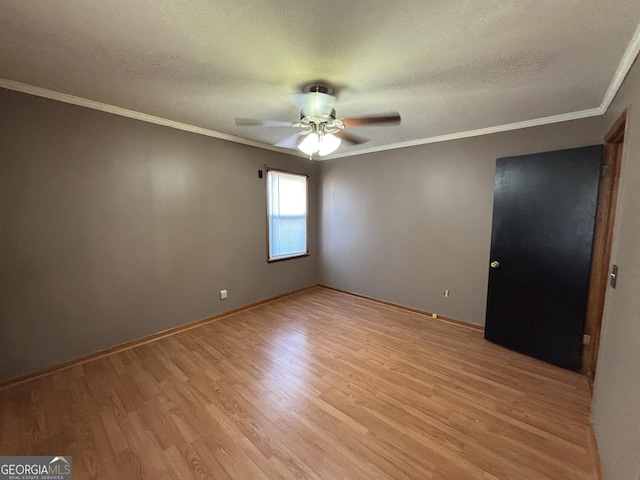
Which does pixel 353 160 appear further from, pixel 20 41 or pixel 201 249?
pixel 20 41

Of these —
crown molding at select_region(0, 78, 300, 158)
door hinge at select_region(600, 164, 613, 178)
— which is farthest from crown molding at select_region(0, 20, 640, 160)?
door hinge at select_region(600, 164, 613, 178)

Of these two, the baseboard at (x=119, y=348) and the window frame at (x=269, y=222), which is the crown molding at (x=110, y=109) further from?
the baseboard at (x=119, y=348)

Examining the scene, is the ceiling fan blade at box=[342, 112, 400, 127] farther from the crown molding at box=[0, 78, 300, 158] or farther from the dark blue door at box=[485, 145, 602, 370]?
the crown molding at box=[0, 78, 300, 158]

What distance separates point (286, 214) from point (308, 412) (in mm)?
2879

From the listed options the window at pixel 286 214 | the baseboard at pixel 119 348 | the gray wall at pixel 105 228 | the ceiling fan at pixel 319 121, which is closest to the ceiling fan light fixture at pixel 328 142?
the ceiling fan at pixel 319 121

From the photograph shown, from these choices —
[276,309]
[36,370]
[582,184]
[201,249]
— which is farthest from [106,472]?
[582,184]

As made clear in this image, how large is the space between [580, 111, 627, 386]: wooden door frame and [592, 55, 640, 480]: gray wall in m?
0.52

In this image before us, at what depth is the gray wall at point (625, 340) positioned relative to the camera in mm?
1105

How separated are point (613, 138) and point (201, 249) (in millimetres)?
4045

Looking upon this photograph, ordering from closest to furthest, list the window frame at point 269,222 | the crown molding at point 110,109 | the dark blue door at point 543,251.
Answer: the crown molding at point 110,109 → the dark blue door at point 543,251 → the window frame at point 269,222

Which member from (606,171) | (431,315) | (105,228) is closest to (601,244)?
(606,171)

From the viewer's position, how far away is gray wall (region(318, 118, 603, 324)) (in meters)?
2.92

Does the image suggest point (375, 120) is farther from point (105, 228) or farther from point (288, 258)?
point (288, 258)

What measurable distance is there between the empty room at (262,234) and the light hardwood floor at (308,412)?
0.02 meters
